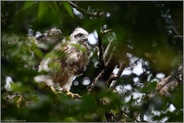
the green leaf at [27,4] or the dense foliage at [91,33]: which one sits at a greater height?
the green leaf at [27,4]

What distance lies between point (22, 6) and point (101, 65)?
7.63 feet

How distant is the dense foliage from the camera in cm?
196

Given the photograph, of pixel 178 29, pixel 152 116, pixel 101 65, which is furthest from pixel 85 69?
pixel 178 29

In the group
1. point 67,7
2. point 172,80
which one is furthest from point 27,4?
point 172,80

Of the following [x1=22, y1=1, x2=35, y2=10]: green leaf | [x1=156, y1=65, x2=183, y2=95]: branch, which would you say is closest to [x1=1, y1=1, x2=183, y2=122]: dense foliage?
[x1=22, y1=1, x2=35, y2=10]: green leaf

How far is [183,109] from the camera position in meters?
2.40

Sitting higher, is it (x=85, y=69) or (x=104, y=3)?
(x=85, y=69)

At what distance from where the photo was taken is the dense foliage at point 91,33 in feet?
6.42

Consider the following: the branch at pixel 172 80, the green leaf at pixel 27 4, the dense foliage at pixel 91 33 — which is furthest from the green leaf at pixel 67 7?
the branch at pixel 172 80

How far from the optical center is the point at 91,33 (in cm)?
235

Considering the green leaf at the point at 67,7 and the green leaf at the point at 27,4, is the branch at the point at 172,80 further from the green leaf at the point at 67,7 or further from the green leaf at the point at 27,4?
the green leaf at the point at 27,4

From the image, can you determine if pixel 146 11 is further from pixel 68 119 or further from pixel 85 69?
pixel 85 69

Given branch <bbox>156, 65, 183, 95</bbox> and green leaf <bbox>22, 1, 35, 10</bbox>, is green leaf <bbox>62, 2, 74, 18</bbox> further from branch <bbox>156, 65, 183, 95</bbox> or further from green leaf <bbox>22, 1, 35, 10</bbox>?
branch <bbox>156, 65, 183, 95</bbox>

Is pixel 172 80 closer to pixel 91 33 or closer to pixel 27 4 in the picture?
pixel 91 33
